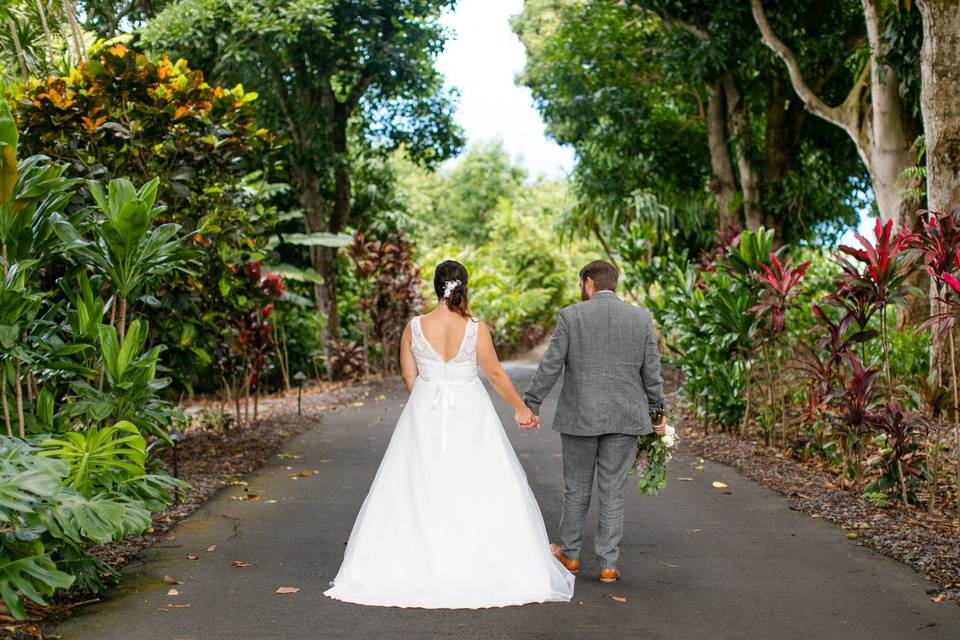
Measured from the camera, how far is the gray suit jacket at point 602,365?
6098 millimetres

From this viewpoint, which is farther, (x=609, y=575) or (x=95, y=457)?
(x=609, y=575)

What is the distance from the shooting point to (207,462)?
1039cm

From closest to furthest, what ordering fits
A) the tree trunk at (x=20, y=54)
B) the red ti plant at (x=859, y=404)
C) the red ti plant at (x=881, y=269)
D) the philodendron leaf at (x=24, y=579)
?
the philodendron leaf at (x=24, y=579) < the red ti plant at (x=881, y=269) < the red ti plant at (x=859, y=404) < the tree trunk at (x=20, y=54)

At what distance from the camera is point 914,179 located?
13.4m

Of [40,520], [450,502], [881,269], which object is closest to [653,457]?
[450,502]

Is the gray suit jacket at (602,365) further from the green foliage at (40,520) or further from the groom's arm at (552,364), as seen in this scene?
the green foliage at (40,520)

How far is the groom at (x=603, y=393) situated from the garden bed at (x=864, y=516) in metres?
1.84

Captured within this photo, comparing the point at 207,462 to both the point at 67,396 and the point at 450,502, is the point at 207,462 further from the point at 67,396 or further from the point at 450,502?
the point at 450,502

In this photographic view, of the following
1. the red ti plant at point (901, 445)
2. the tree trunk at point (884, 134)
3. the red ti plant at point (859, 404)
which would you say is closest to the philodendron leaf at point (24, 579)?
the red ti plant at point (901, 445)

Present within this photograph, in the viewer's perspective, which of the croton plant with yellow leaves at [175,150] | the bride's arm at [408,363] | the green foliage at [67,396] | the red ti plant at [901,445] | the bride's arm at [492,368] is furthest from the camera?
the croton plant with yellow leaves at [175,150]

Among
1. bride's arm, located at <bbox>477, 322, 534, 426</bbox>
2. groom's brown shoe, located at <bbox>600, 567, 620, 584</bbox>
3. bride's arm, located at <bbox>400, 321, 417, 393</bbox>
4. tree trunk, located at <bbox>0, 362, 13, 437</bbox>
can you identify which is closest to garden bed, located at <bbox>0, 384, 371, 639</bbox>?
tree trunk, located at <bbox>0, 362, 13, 437</bbox>

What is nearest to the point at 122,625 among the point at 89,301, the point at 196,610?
the point at 196,610

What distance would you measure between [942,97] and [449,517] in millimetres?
7430

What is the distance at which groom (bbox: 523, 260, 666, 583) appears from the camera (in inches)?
240
